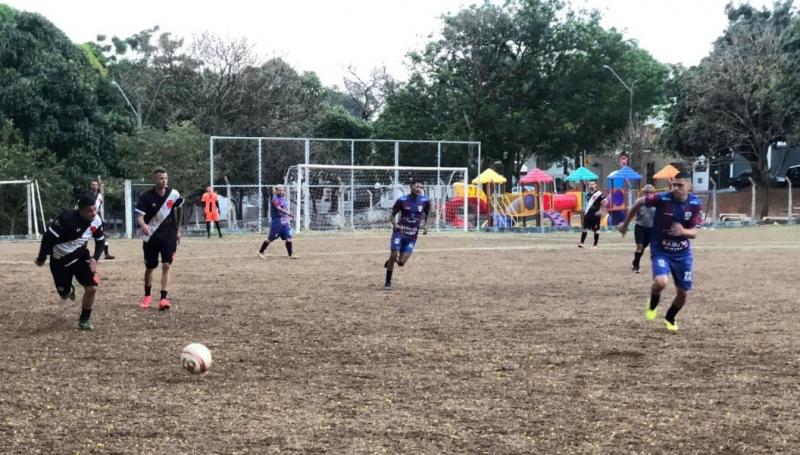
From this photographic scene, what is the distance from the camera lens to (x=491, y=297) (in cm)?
1209

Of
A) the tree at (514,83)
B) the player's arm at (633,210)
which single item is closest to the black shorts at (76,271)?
the player's arm at (633,210)

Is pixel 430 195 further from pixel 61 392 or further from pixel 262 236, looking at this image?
pixel 61 392

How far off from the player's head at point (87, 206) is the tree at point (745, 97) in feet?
130

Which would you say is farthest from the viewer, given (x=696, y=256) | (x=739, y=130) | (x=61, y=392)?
(x=739, y=130)

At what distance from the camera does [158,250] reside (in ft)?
36.0

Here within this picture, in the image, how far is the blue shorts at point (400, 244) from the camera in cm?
1364

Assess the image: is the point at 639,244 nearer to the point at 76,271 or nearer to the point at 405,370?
the point at 405,370

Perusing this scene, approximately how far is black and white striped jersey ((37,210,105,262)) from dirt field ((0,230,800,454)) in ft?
2.81

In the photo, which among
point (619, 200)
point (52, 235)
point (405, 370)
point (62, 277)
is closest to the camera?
point (405, 370)

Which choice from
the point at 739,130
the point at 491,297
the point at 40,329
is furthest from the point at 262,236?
the point at 739,130

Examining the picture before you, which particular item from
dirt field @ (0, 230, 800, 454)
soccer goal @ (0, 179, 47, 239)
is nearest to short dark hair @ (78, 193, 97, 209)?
dirt field @ (0, 230, 800, 454)

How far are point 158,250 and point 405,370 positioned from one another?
5.12 meters

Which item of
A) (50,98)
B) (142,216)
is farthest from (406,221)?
(50,98)

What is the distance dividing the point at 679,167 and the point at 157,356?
5.96 m
